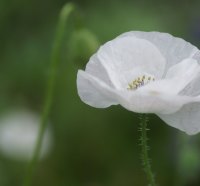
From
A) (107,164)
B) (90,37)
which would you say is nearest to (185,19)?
(107,164)

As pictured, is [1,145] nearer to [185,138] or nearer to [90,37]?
[185,138]

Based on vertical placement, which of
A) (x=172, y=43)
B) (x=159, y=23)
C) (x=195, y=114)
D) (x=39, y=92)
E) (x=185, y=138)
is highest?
(x=159, y=23)

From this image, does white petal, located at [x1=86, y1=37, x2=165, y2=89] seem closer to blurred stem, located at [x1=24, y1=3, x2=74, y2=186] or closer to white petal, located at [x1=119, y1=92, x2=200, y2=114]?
white petal, located at [x1=119, y1=92, x2=200, y2=114]

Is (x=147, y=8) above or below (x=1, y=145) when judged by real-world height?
above

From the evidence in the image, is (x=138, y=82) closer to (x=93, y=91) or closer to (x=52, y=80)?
(x=93, y=91)

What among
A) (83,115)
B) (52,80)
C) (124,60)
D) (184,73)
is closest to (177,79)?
(184,73)

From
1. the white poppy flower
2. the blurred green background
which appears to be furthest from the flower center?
the blurred green background

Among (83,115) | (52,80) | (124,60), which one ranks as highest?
(83,115)
